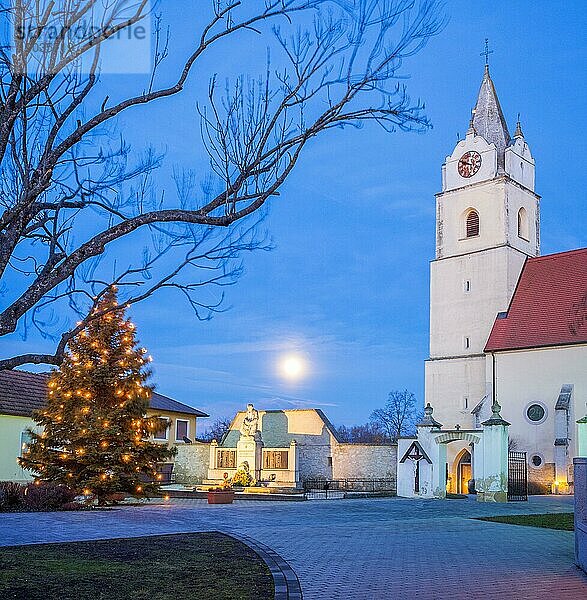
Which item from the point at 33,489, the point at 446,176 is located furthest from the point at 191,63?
the point at 446,176

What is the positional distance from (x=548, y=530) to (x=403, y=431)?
69002 mm

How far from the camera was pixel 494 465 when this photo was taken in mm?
29031

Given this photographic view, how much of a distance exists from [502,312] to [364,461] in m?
12.2

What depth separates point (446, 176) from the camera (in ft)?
167

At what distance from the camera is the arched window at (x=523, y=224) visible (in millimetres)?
48750

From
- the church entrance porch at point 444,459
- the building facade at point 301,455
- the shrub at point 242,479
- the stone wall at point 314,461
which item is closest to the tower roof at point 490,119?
the building facade at point 301,455

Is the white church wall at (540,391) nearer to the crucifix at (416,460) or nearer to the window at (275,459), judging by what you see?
the crucifix at (416,460)

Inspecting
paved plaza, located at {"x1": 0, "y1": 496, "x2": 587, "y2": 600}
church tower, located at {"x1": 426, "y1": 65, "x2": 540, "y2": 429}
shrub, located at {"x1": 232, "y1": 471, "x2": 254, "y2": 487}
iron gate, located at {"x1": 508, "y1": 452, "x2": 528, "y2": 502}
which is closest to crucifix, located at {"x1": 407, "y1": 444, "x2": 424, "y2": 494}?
iron gate, located at {"x1": 508, "y1": 452, "x2": 528, "y2": 502}

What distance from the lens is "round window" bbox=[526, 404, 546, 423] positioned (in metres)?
39.9

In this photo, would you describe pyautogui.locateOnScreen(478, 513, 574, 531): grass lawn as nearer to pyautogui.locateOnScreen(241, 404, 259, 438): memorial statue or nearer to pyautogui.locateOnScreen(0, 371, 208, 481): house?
pyautogui.locateOnScreen(0, 371, 208, 481): house

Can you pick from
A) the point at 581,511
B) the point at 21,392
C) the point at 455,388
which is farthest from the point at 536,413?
the point at 581,511

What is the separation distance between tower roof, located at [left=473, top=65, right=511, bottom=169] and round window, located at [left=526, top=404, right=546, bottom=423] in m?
15.9

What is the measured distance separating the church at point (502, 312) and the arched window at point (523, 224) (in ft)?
0.24

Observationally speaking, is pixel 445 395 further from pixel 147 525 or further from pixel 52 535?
pixel 52 535
